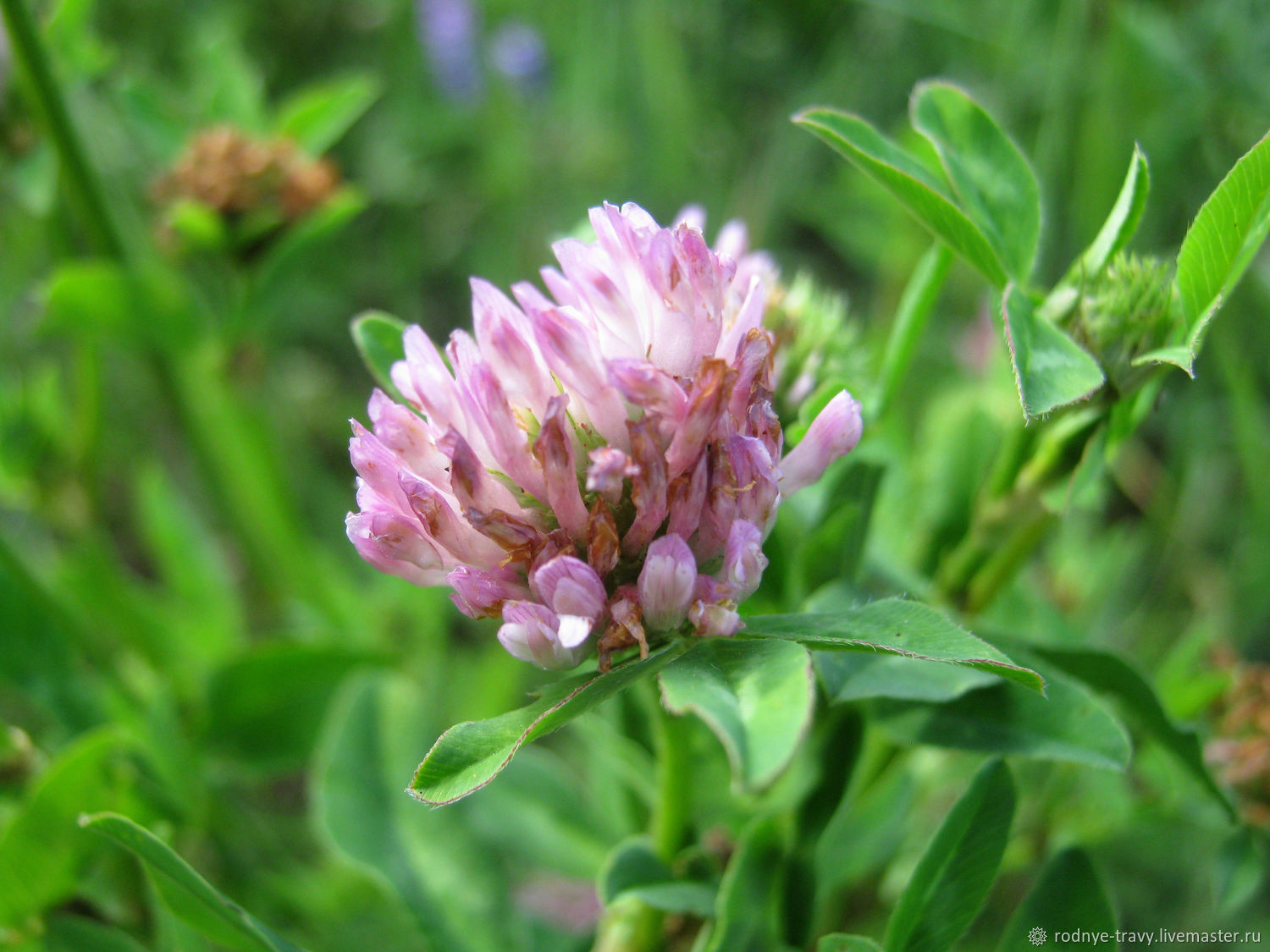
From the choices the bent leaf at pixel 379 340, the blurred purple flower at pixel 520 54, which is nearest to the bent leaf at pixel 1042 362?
the bent leaf at pixel 379 340

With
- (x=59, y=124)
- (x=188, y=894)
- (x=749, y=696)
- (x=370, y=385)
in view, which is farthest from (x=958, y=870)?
(x=370, y=385)

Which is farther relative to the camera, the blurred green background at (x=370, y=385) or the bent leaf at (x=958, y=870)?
the blurred green background at (x=370, y=385)

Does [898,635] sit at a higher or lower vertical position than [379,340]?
lower

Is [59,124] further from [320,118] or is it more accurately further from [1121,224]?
[1121,224]

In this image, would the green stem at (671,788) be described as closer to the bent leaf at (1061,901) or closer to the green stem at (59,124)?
the bent leaf at (1061,901)

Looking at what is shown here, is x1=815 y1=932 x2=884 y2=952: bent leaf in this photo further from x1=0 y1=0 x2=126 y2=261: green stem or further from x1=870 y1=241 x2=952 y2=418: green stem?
x1=0 y1=0 x2=126 y2=261: green stem

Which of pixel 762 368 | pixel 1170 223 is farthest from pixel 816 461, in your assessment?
pixel 1170 223
